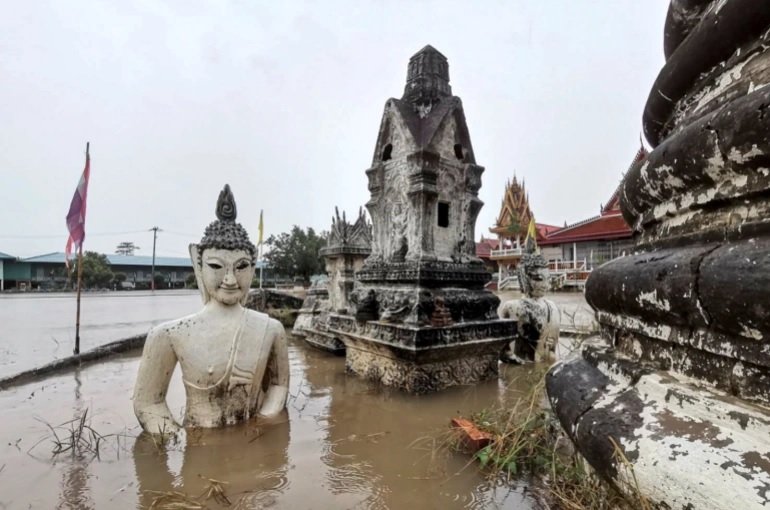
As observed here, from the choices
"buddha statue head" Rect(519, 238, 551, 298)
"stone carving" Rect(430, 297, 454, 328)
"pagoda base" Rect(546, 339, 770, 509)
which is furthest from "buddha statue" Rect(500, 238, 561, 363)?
"pagoda base" Rect(546, 339, 770, 509)

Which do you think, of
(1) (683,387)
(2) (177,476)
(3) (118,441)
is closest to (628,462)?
(1) (683,387)

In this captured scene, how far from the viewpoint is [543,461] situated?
2.29 meters

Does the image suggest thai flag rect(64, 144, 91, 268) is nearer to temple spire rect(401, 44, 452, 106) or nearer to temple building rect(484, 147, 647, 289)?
temple spire rect(401, 44, 452, 106)

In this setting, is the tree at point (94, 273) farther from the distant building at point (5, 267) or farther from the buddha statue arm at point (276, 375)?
the buddha statue arm at point (276, 375)

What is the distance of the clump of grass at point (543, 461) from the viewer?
160 cm

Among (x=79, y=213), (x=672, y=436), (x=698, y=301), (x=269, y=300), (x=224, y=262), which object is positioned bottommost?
(x=269, y=300)

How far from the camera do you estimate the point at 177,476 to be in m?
2.31

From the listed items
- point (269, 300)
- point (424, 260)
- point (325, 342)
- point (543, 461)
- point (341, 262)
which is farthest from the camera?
point (269, 300)

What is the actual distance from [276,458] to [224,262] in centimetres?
130

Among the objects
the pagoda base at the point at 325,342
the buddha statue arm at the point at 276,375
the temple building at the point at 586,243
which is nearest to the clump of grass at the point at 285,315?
the pagoda base at the point at 325,342

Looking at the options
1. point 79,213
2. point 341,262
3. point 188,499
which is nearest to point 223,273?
point 188,499

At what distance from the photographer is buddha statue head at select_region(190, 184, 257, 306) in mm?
2891

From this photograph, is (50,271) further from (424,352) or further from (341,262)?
(424,352)

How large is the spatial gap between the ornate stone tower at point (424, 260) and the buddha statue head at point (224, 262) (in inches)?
67.6
